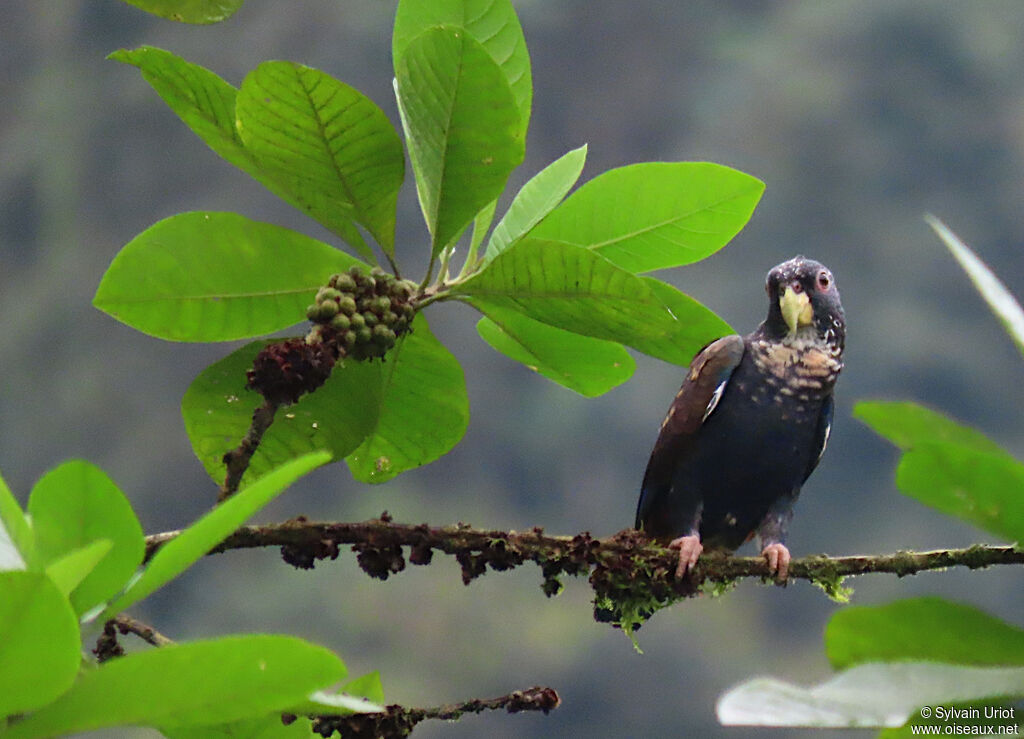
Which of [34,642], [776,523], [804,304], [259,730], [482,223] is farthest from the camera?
Result: [804,304]

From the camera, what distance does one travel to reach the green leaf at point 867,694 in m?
0.60

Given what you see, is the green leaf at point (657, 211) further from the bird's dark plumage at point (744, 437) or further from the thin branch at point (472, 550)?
the bird's dark plumage at point (744, 437)

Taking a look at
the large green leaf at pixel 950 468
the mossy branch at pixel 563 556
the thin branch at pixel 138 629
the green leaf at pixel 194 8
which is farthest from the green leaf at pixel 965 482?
the green leaf at pixel 194 8

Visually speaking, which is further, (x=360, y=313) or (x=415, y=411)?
(x=415, y=411)

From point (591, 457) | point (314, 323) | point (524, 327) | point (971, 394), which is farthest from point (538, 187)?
point (971, 394)

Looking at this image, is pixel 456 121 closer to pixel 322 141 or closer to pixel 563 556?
pixel 322 141

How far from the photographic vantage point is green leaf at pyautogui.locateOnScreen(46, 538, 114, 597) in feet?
2.05

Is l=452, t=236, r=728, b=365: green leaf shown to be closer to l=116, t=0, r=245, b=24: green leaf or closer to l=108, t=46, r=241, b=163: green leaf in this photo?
l=108, t=46, r=241, b=163: green leaf

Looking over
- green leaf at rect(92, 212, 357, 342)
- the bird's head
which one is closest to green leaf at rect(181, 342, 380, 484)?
green leaf at rect(92, 212, 357, 342)

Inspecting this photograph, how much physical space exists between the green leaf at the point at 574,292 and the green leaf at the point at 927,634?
36 cm

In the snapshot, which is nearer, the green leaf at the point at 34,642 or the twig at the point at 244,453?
the green leaf at the point at 34,642

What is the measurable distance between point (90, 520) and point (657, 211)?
26.5 inches

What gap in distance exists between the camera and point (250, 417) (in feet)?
3.58

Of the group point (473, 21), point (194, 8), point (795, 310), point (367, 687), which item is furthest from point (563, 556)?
point (795, 310)
